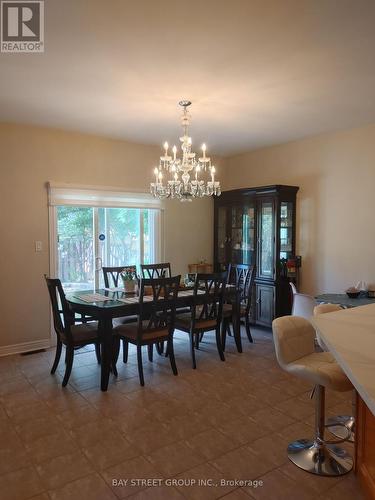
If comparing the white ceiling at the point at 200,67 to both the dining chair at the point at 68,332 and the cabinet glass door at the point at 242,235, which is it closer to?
the cabinet glass door at the point at 242,235

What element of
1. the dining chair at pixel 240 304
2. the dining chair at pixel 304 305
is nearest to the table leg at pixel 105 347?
the dining chair at pixel 240 304

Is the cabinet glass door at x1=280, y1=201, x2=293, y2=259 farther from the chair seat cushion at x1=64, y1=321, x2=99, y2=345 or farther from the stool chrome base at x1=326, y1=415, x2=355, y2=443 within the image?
Result: the chair seat cushion at x1=64, y1=321, x2=99, y2=345

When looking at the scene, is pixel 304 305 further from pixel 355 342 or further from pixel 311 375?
pixel 355 342

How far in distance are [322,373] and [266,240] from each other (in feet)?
10.9

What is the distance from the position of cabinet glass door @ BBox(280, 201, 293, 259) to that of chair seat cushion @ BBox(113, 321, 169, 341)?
7.42ft

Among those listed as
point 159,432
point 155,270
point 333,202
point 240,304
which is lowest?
point 159,432

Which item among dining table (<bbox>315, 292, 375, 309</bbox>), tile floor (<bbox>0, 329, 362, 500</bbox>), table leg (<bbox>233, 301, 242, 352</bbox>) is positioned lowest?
tile floor (<bbox>0, 329, 362, 500</bbox>)

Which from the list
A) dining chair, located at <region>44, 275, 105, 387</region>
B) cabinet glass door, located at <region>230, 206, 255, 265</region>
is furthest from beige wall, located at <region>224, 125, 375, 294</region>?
dining chair, located at <region>44, 275, 105, 387</region>

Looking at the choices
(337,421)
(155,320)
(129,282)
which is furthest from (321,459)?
(129,282)

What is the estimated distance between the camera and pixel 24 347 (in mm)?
4555

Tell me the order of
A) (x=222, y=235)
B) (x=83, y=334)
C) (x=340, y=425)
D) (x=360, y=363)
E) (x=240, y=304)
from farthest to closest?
A: (x=222, y=235)
(x=240, y=304)
(x=83, y=334)
(x=340, y=425)
(x=360, y=363)

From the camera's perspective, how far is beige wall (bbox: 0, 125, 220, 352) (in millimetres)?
4402

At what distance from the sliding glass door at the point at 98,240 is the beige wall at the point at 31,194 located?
1.08 feet

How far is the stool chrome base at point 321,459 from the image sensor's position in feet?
7.45
